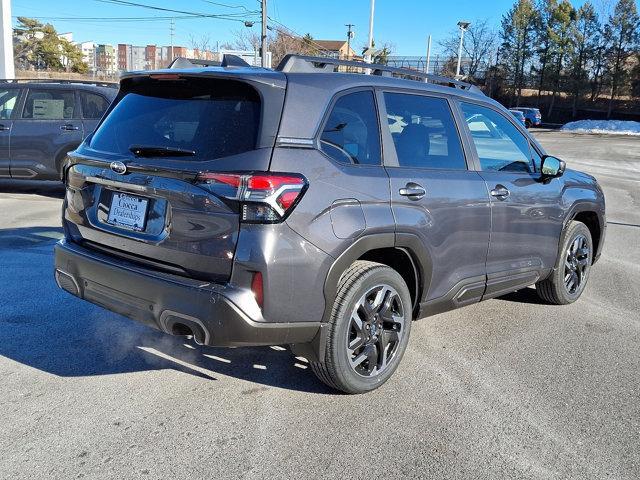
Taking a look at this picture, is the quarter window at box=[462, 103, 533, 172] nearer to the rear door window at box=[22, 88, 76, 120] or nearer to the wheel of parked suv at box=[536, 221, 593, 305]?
the wheel of parked suv at box=[536, 221, 593, 305]

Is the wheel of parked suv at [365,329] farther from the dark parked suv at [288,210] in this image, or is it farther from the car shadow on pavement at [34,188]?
the car shadow on pavement at [34,188]

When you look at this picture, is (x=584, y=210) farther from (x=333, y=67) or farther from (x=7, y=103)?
(x=7, y=103)

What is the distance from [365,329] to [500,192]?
1612 mm

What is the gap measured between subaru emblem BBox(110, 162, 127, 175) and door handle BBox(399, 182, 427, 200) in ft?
5.25

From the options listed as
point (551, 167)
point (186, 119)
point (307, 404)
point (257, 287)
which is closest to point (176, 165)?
point (186, 119)

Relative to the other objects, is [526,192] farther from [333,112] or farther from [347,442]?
[347,442]

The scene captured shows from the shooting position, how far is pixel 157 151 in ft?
10.8

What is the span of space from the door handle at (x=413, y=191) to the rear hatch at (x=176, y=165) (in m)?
0.97

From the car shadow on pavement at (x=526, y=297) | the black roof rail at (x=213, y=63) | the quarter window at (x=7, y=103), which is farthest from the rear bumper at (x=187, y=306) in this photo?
the quarter window at (x=7, y=103)

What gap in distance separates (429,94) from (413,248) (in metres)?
1.15

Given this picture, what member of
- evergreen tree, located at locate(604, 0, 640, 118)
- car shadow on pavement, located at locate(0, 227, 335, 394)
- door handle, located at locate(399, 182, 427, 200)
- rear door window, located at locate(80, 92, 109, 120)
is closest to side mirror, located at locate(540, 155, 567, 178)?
door handle, located at locate(399, 182, 427, 200)

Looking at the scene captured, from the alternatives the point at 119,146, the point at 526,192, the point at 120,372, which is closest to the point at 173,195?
the point at 119,146

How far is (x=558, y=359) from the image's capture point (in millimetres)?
4316

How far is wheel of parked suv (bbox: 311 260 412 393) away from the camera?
3.37m
